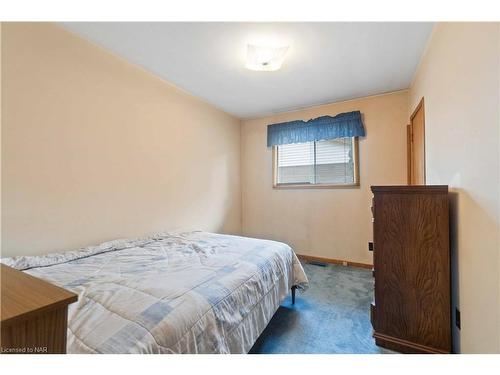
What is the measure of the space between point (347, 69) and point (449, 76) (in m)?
1.11

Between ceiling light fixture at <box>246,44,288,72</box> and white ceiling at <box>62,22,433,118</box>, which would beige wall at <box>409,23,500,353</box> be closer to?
white ceiling at <box>62,22,433,118</box>

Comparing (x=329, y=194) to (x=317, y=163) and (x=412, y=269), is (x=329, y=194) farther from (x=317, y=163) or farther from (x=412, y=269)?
(x=412, y=269)

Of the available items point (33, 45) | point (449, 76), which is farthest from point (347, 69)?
point (33, 45)

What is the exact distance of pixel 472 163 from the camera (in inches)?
47.2

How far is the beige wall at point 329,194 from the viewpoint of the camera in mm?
3023

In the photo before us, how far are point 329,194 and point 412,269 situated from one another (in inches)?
76.5

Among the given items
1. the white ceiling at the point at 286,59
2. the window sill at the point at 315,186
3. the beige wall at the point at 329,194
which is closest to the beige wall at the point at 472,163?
the white ceiling at the point at 286,59

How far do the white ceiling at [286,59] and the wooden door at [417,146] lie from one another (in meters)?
0.50

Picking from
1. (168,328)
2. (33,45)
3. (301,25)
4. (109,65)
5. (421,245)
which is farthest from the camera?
(109,65)

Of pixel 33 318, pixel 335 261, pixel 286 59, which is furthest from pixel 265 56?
pixel 335 261

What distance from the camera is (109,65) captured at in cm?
213

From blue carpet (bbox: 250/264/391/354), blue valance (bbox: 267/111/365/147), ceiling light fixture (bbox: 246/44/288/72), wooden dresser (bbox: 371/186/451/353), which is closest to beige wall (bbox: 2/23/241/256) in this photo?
ceiling light fixture (bbox: 246/44/288/72)
